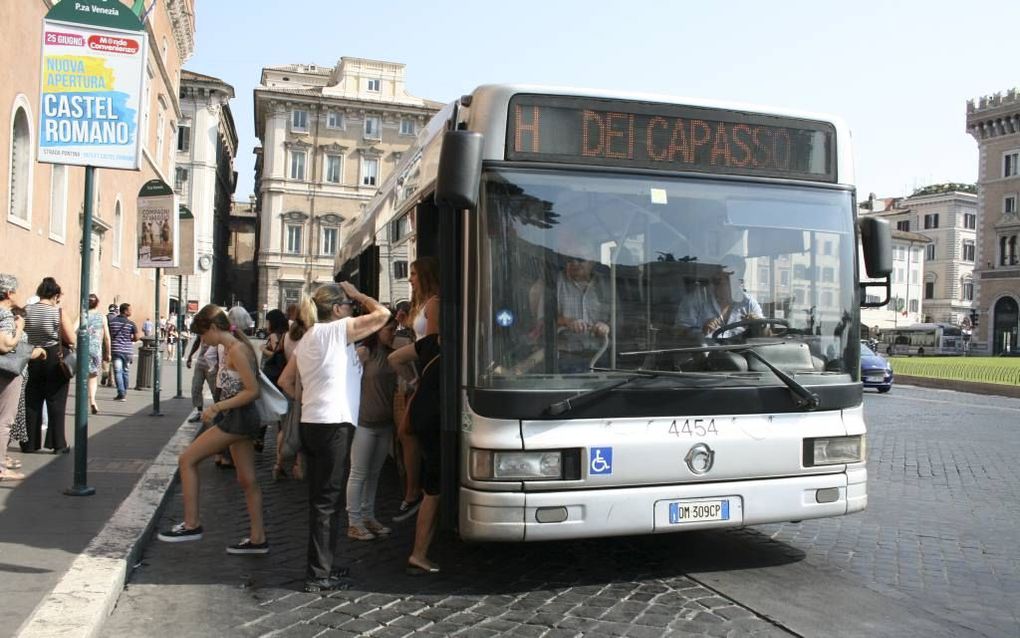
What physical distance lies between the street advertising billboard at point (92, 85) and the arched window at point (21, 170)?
1383 centimetres

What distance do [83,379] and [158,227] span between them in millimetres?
6952

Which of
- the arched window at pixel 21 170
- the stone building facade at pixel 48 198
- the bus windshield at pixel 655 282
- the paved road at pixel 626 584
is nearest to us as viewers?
the paved road at pixel 626 584

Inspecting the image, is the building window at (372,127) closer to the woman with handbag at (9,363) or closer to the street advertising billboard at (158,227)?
the street advertising billboard at (158,227)

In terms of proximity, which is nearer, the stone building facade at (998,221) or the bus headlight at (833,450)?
the bus headlight at (833,450)

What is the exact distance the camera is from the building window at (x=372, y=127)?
72062mm

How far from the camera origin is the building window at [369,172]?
72375 mm

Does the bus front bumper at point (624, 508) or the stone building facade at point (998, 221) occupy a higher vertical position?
the stone building facade at point (998, 221)

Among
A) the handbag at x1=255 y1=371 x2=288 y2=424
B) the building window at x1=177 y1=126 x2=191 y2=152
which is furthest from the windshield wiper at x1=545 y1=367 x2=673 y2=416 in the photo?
the building window at x1=177 y1=126 x2=191 y2=152

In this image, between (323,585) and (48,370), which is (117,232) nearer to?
(48,370)

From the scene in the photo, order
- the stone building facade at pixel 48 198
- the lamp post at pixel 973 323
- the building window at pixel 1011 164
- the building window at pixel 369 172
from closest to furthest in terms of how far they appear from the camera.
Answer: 1. the stone building facade at pixel 48 198
2. the building window at pixel 369 172
3. the lamp post at pixel 973 323
4. the building window at pixel 1011 164

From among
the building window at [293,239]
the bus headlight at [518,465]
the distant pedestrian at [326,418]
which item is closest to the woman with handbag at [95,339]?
the distant pedestrian at [326,418]

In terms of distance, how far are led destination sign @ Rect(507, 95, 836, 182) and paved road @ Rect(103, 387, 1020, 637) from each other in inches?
91.4

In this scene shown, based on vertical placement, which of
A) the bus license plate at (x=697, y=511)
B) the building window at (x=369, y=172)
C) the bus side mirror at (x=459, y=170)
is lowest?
the bus license plate at (x=697, y=511)

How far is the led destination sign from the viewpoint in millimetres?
5355
